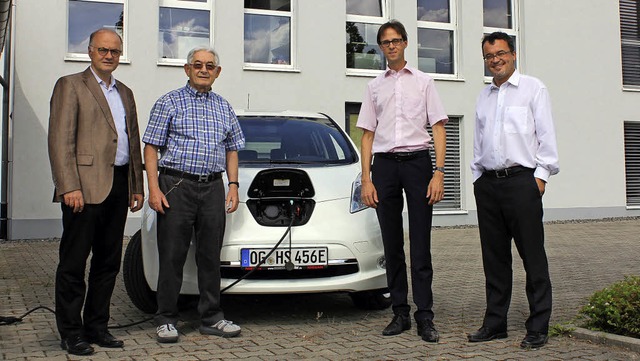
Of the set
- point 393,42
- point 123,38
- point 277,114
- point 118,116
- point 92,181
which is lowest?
point 92,181

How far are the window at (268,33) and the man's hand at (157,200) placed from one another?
903 centimetres

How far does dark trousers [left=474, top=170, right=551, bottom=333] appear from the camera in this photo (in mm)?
4047

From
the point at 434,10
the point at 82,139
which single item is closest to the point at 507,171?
the point at 82,139

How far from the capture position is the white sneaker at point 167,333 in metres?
4.11

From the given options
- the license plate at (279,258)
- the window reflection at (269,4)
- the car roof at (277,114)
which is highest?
the window reflection at (269,4)

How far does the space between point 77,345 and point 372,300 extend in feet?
7.62

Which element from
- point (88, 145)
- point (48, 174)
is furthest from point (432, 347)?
point (48, 174)

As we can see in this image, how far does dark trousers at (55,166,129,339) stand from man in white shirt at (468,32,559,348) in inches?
93.6

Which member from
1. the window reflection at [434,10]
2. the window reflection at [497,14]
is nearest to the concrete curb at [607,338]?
the window reflection at [434,10]

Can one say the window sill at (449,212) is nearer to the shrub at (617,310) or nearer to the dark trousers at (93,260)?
the shrub at (617,310)

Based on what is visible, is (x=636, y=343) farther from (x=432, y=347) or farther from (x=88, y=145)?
(x=88, y=145)

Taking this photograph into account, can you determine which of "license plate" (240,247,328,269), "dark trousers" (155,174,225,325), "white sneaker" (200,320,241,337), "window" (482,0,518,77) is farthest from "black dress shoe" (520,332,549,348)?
"window" (482,0,518,77)

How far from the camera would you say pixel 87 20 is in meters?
12.0

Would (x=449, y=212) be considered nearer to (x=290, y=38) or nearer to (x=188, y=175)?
(x=290, y=38)
